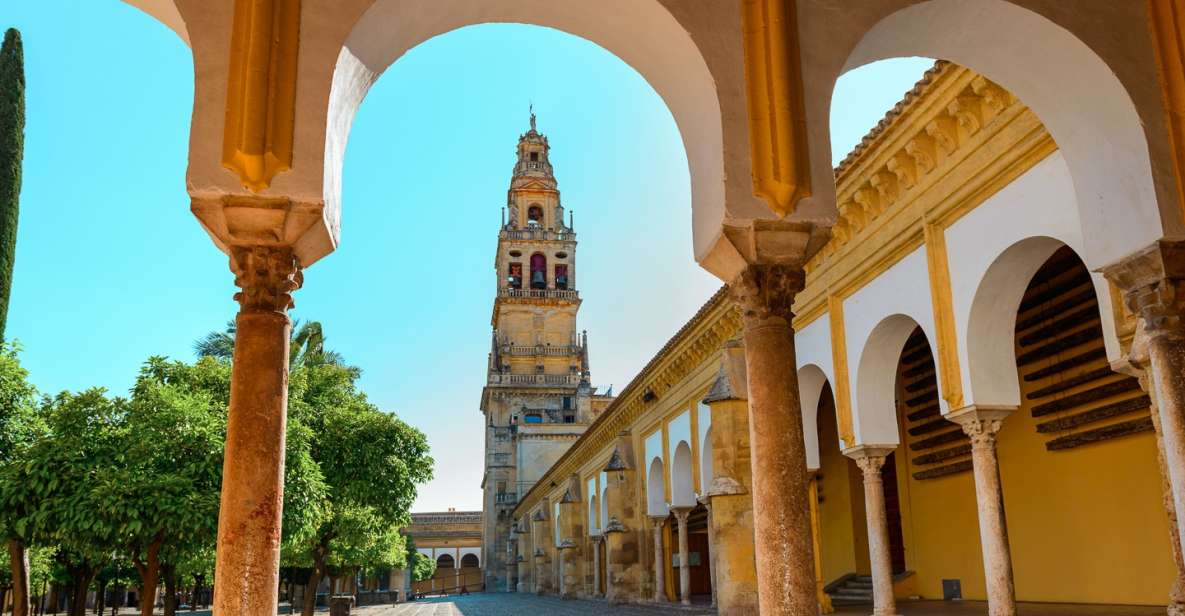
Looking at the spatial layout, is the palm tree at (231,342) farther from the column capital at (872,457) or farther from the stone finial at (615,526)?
the column capital at (872,457)

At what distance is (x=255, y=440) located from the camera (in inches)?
191

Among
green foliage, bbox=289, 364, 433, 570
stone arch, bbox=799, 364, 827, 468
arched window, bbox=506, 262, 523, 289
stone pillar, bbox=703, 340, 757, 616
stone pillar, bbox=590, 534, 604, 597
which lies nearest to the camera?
stone arch, bbox=799, 364, 827, 468

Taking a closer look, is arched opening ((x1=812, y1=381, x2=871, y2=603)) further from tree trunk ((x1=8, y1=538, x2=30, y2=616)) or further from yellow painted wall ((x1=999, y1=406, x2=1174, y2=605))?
tree trunk ((x1=8, y1=538, x2=30, y2=616))

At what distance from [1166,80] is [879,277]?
5943 millimetres

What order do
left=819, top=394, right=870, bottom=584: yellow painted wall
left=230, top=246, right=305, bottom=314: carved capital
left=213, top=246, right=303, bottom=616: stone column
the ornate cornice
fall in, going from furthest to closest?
1. left=819, top=394, right=870, bottom=584: yellow painted wall
2. the ornate cornice
3. left=230, top=246, right=305, bottom=314: carved capital
4. left=213, top=246, right=303, bottom=616: stone column

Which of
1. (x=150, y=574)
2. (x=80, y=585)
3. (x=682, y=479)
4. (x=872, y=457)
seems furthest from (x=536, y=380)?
(x=872, y=457)

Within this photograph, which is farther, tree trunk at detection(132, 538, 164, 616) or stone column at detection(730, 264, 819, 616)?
tree trunk at detection(132, 538, 164, 616)

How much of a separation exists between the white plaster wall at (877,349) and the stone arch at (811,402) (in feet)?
5.51

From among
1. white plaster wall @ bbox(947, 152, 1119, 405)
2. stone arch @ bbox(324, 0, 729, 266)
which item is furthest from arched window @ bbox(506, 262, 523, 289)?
stone arch @ bbox(324, 0, 729, 266)

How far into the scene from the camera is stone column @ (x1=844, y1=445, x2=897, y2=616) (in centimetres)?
1209

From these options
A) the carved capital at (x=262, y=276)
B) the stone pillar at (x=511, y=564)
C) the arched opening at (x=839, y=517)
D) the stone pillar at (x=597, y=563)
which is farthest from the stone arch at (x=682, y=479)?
the stone pillar at (x=511, y=564)

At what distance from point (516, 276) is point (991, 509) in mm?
53449

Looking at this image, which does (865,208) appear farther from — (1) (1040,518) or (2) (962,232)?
(1) (1040,518)

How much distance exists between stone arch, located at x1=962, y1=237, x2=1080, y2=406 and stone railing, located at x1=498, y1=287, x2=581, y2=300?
52.1m
